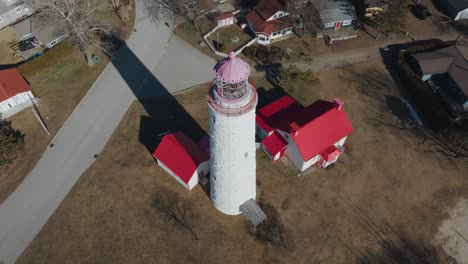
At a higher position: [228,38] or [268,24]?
[268,24]

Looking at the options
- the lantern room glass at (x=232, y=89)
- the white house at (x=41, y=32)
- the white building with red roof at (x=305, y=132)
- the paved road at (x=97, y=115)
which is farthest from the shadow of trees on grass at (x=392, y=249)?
the white house at (x=41, y=32)

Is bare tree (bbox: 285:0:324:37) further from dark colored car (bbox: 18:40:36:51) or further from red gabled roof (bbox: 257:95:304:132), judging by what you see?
dark colored car (bbox: 18:40:36:51)

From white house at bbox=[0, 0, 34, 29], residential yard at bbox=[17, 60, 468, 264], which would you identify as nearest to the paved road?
residential yard at bbox=[17, 60, 468, 264]

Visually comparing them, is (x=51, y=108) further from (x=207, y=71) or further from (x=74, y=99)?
(x=207, y=71)

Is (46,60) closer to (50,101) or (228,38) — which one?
(50,101)

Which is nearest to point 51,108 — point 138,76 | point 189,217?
point 138,76

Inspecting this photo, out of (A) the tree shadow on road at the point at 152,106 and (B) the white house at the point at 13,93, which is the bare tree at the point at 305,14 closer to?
(A) the tree shadow on road at the point at 152,106

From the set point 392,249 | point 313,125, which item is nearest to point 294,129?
point 313,125

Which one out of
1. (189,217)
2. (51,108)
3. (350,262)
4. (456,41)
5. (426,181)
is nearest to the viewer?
(350,262)
